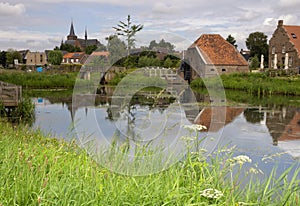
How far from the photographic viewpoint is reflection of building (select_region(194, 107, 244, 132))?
1218 cm

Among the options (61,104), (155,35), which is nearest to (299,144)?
(155,35)

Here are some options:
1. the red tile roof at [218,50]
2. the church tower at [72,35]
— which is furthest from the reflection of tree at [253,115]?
the church tower at [72,35]

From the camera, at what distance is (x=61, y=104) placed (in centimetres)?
1778

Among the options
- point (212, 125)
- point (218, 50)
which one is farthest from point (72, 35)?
point (212, 125)

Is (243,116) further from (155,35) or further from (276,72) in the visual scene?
(276,72)

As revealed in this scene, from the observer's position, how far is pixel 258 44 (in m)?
52.0

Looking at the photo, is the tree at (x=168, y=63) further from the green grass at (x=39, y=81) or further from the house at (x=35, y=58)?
the house at (x=35, y=58)

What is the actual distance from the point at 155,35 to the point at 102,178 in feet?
9.67

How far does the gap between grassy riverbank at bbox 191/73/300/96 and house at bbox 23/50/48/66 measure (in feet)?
173

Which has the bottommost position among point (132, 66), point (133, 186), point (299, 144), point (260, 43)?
point (299, 144)

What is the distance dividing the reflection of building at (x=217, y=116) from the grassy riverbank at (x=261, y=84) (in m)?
7.79

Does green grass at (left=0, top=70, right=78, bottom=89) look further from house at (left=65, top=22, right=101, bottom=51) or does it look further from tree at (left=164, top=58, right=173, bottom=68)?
house at (left=65, top=22, right=101, bottom=51)

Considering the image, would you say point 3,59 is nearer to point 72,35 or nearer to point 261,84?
point 72,35

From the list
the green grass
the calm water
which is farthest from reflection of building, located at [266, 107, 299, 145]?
the green grass
